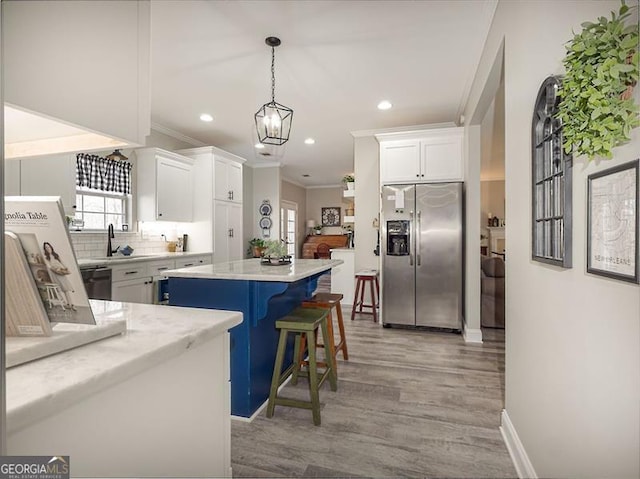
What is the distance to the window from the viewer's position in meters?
4.08

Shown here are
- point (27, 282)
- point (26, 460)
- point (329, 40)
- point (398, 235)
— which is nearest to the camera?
point (26, 460)

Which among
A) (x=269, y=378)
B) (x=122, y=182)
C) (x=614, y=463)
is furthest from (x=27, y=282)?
(x=122, y=182)

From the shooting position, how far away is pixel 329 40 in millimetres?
2793

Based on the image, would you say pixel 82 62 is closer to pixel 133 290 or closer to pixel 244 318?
pixel 244 318

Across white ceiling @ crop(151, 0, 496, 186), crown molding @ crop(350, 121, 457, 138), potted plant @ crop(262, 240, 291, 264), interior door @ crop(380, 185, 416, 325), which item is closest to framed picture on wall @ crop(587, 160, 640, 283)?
white ceiling @ crop(151, 0, 496, 186)

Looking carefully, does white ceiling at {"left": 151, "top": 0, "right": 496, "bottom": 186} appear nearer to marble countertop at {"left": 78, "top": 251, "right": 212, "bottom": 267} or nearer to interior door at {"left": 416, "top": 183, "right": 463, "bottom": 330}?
interior door at {"left": 416, "top": 183, "right": 463, "bottom": 330}

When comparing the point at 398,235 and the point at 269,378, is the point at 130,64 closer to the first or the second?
the point at 269,378

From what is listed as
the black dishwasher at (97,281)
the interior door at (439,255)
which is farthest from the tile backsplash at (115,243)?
the interior door at (439,255)

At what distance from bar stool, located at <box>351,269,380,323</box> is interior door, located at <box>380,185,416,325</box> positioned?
0.34 meters

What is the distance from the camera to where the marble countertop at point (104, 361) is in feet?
1.85

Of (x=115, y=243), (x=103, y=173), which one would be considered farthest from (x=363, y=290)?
(x=103, y=173)

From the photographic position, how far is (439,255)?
4176mm

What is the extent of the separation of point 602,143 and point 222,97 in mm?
3809

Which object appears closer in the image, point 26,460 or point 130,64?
point 26,460
